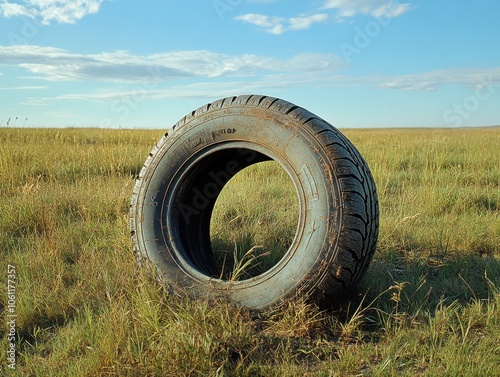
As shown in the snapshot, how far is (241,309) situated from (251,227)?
168 centimetres

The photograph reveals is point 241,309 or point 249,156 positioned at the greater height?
point 249,156

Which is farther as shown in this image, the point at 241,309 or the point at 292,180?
the point at 292,180

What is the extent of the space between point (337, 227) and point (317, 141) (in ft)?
1.74

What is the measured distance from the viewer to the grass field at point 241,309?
236cm

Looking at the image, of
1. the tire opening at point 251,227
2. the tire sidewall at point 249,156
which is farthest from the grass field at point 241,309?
the tire sidewall at point 249,156

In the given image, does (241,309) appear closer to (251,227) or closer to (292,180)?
(292,180)

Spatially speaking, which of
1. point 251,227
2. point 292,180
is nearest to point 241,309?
point 292,180

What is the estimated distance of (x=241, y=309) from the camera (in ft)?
9.30

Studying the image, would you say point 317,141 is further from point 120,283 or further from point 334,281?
point 120,283

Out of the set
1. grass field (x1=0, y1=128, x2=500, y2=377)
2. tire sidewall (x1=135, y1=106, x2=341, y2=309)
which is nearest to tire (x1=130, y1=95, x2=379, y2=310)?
tire sidewall (x1=135, y1=106, x2=341, y2=309)

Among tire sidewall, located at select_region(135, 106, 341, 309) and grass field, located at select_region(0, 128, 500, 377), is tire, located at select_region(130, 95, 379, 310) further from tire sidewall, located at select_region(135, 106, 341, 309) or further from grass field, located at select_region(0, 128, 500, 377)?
grass field, located at select_region(0, 128, 500, 377)

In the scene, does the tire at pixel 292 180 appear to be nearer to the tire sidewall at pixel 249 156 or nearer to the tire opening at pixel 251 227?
the tire sidewall at pixel 249 156

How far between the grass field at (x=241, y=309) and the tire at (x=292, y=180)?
0.49 ft

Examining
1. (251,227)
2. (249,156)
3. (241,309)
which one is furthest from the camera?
(251,227)
